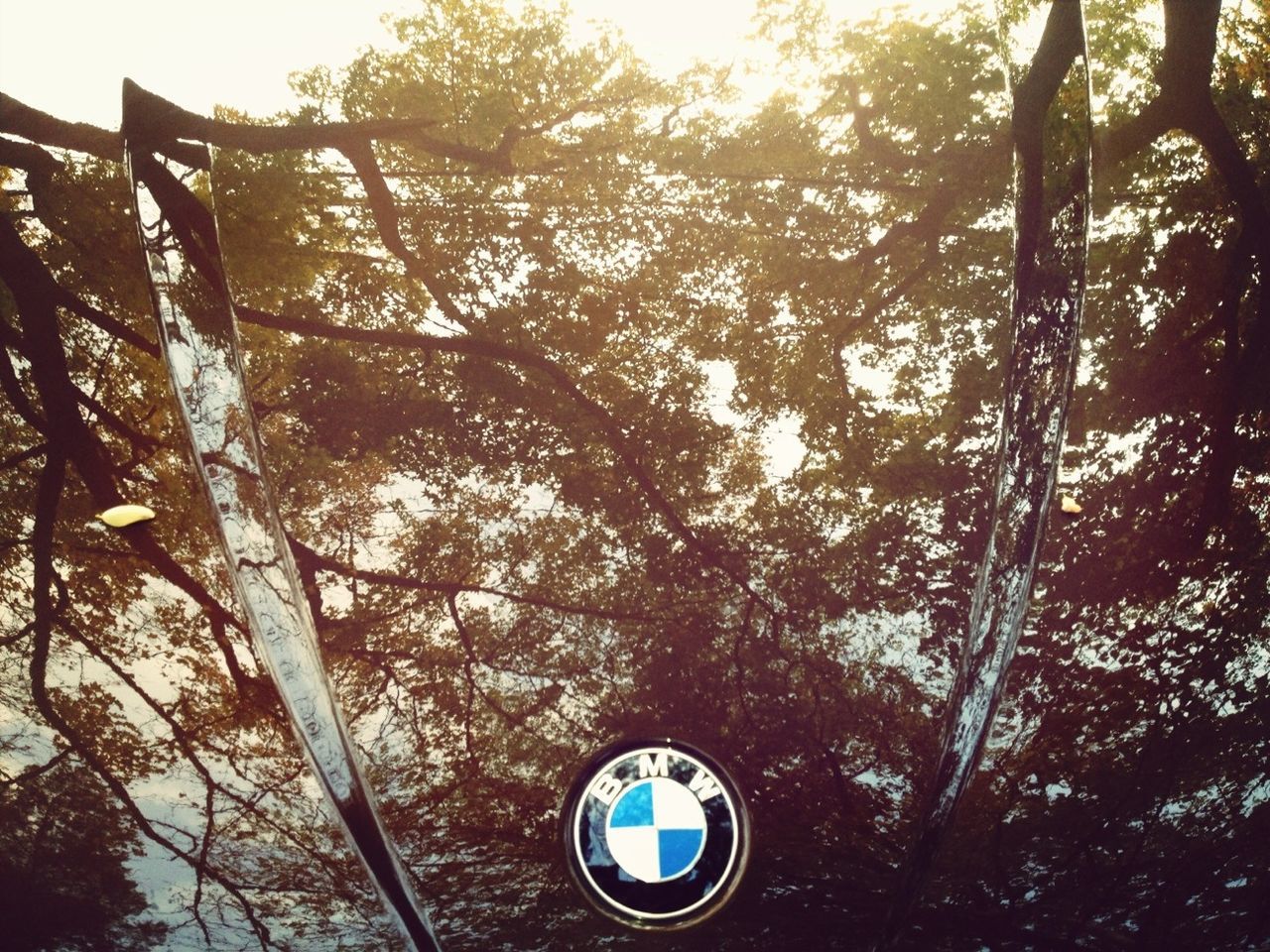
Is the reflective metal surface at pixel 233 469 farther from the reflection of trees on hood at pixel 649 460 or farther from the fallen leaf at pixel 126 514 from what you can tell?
the fallen leaf at pixel 126 514

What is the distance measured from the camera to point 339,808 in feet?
5.13

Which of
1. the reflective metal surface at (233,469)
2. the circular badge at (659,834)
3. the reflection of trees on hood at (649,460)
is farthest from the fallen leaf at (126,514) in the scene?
the circular badge at (659,834)

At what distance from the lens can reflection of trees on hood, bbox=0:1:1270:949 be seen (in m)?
1.33

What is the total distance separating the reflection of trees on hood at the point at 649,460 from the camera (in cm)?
133

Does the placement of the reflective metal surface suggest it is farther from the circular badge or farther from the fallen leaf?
the circular badge

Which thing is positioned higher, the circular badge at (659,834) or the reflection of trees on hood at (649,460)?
the reflection of trees on hood at (649,460)

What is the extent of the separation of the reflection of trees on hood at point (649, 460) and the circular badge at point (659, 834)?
0.06m

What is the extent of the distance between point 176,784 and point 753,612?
1418 millimetres

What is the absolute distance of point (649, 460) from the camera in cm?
144

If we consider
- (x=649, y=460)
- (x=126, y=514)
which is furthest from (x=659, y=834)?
(x=126, y=514)

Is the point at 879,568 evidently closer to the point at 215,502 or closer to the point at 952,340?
the point at 952,340

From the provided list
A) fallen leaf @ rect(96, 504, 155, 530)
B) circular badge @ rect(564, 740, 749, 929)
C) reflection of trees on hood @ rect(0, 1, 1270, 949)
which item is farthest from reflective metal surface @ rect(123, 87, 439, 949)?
circular badge @ rect(564, 740, 749, 929)

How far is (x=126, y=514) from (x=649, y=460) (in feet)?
3.71

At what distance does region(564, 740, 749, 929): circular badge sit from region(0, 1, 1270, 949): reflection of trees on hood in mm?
63
